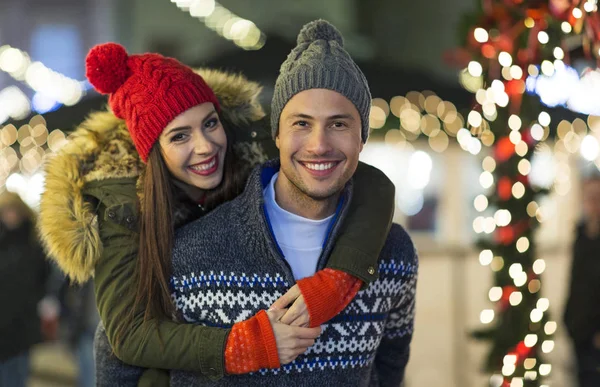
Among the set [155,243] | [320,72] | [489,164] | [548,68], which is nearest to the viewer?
[320,72]

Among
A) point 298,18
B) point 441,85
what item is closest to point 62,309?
point 441,85

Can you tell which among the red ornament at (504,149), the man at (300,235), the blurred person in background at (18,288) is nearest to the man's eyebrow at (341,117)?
the man at (300,235)

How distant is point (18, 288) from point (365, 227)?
11.9 feet

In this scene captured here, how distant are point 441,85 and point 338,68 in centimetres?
440

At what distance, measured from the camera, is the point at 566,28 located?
2.56m

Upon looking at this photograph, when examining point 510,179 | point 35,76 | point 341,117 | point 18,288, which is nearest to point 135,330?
point 341,117

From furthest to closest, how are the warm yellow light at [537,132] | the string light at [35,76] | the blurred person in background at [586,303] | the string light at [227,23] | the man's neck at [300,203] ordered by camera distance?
the string light at [35,76] → the string light at [227,23] → the blurred person in background at [586,303] → the warm yellow light at [537,132] → the man's neck at [300,203]

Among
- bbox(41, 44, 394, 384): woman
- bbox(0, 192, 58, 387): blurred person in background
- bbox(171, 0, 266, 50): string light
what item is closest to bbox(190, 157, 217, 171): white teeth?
bbox(41, 44, 394, 384): woman

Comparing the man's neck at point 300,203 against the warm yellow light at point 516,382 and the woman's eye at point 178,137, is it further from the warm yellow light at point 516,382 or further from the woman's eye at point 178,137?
the warm yellow light at point 516,382

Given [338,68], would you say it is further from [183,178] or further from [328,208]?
[183,178]

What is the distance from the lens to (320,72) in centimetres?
212

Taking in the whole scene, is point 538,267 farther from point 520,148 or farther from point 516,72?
point 516,72

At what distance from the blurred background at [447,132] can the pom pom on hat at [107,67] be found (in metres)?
0.30

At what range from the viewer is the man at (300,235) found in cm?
212
